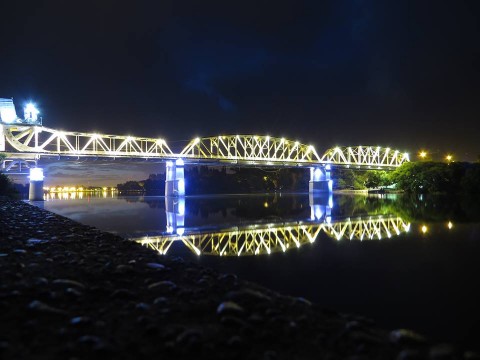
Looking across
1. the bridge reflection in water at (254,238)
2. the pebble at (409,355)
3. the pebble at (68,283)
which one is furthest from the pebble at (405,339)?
the bridge reflection in water at (254,238)

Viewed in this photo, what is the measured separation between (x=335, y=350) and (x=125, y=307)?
275cm

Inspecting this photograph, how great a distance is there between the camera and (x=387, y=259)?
9.88 meters

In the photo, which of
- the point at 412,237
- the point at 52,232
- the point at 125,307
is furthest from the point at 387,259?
the point at 52,232

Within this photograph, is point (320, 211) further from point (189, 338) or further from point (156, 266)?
point (189, 338)

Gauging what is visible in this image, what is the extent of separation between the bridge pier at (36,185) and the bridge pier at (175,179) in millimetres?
29889

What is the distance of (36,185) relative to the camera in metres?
64.7

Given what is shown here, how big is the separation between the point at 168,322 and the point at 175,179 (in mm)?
89218

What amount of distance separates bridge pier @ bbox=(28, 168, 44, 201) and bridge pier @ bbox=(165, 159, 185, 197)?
29.9 m

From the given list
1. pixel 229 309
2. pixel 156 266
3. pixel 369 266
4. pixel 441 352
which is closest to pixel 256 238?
pixel 369 266

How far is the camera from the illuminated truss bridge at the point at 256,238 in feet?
38.9

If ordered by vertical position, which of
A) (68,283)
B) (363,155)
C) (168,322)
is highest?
(363,155)

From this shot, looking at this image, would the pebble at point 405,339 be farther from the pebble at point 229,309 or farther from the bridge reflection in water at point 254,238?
the bridge reflection in water at point 254,238

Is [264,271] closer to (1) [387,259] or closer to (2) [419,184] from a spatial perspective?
(1) [387,259]

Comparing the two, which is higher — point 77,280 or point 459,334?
point 77,280
